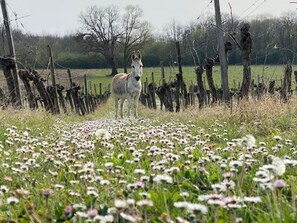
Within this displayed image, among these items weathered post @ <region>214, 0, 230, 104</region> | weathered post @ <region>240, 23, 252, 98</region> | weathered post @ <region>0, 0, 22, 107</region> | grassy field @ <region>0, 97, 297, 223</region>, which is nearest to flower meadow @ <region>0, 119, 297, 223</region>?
grassy field @ <region>0, 97, 297, 223</region>

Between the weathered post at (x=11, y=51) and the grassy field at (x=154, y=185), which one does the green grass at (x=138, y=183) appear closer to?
the grassy field at (x=154, y=185)

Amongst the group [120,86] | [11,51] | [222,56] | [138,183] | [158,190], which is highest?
[11,51]

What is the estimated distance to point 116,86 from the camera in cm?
2256

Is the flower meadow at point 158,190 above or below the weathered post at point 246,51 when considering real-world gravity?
below

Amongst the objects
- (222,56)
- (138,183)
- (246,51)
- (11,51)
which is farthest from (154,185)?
(11,51)

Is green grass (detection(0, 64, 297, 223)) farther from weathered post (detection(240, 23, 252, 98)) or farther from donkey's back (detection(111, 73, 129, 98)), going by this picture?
donkey's back (detection(111, 73, 129, 98))

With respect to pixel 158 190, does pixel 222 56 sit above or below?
above

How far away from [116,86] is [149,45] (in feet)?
257

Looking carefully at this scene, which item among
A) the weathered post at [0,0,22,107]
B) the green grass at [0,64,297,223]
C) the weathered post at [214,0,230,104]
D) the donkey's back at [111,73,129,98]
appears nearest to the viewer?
the green grass at [0,64,297,223]

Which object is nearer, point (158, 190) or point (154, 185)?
point (158, 190)

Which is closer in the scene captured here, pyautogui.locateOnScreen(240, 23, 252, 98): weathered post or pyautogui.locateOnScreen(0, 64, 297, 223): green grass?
pyautogui.locateOnScreen(0, 64, 297, 223): green grass

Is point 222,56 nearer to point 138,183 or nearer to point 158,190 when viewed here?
point 158,190

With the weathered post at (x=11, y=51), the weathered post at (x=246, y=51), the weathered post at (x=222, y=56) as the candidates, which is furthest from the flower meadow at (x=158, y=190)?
the weathered post at (x=11, y=51)

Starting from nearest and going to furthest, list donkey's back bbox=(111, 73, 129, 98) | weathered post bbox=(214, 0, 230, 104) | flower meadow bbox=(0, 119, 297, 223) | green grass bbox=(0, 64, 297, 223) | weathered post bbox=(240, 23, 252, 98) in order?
flower meadow bbox=(0, 119, 297, 223)
green grass bbox=(0, 64, 297, 223)
weathered post bbox=(240, 23, 252, 98)
weathered post bbox=(214, 0, 230, 104)
donkey's back bbox=(111, 73, 129, 98)
